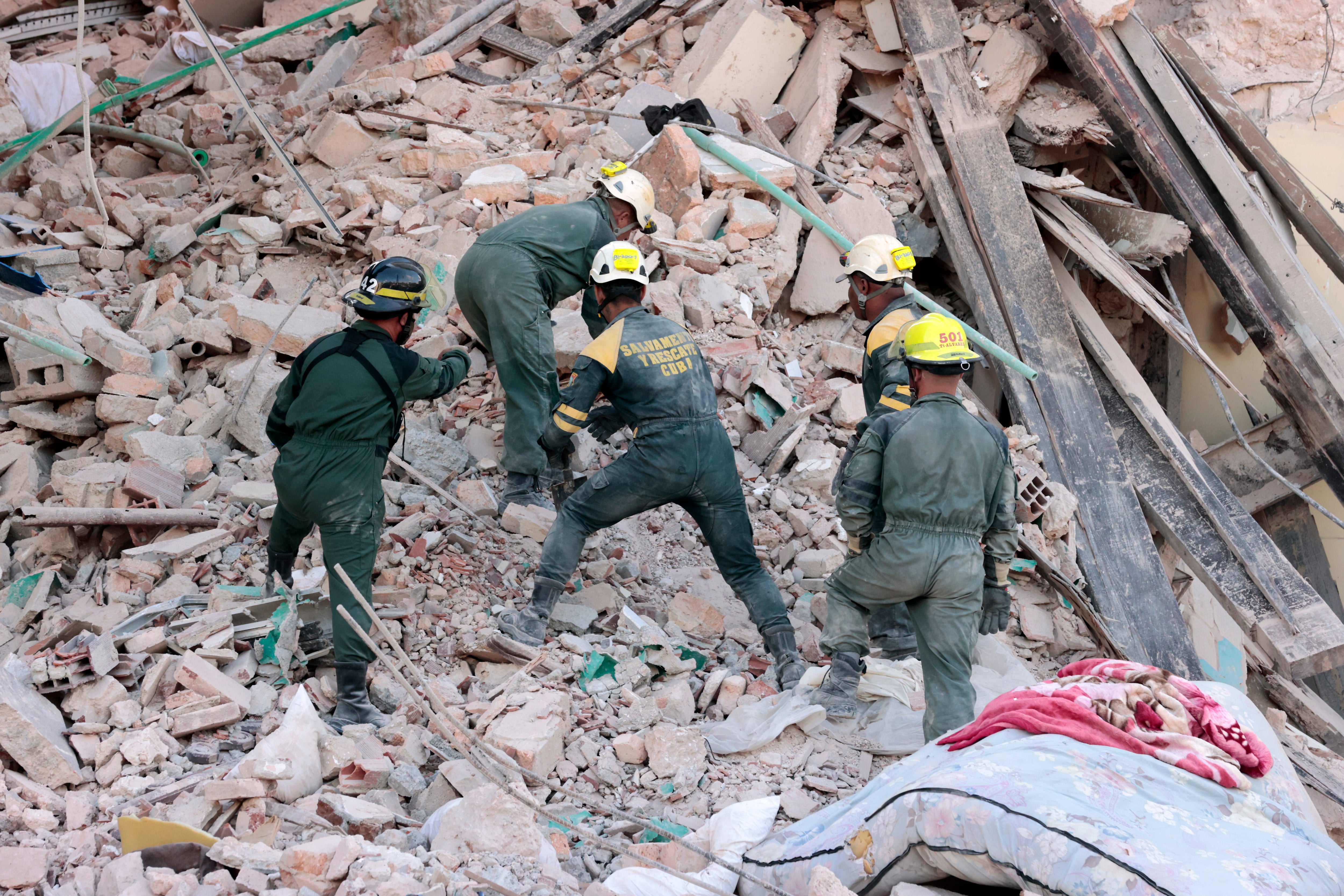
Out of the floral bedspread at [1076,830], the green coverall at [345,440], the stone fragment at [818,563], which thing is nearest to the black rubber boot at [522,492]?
the green coverall at [345,440]

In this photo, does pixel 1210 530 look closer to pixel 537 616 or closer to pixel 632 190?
pixel 632 190

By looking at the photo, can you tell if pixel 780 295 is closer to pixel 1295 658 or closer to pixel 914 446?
pixel 914 446

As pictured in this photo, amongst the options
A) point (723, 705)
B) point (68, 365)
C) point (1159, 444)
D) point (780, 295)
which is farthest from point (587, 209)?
point (1159, 444)

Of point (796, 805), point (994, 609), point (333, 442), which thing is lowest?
point (796, 805)

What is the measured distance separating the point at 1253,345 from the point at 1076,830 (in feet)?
23.7

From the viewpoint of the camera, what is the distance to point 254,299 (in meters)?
6.77

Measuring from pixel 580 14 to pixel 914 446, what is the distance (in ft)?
23.2

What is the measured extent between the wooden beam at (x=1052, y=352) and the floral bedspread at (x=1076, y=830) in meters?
3.16

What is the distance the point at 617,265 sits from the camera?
15.2ft

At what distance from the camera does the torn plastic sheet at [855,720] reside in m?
4.09

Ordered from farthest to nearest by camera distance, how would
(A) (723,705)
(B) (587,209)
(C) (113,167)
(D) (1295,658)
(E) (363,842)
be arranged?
(C) (113,167), (D) (1295,658), (B) (587,209), (A) (723,705), (E) (363,842)

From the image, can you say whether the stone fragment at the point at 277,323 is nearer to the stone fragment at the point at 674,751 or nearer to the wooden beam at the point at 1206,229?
the stone fragment at the point at 674,751

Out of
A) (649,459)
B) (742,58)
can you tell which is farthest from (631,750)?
(742,58)

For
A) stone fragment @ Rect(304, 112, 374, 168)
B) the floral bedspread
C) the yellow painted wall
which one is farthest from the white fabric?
the yellow painted wall
